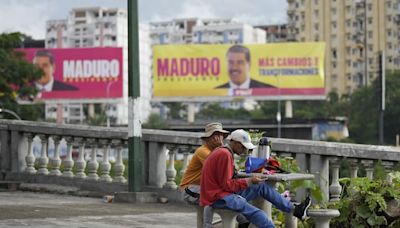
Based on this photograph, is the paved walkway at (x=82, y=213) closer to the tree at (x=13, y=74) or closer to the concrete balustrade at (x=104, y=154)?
the concrete balustrade at (x=104, y=154)

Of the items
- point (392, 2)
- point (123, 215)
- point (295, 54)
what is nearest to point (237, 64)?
point (295, 54)

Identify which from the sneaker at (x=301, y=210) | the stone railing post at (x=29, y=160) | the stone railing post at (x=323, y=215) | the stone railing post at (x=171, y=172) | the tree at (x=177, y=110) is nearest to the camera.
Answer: the stone railing post at (x=323, y=215)

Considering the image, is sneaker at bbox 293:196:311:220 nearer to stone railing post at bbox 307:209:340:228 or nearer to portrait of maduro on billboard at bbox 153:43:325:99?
stone railing post at bbox 307:209:340:228

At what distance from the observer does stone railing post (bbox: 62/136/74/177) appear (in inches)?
606

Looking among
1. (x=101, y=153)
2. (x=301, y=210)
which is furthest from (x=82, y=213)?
(x=301, y=210)

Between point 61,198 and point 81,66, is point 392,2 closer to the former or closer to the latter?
point 81,66

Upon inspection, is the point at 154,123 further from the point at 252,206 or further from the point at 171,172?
the point at 252,206

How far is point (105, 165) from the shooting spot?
15.1 m

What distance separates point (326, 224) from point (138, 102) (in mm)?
6139

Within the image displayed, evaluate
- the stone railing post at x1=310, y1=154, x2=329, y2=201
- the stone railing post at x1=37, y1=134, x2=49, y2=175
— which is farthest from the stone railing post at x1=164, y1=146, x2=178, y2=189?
the stone railing post at x1=310, y1=154, x2=329, y2=201

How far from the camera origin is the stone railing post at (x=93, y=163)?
1516 cm

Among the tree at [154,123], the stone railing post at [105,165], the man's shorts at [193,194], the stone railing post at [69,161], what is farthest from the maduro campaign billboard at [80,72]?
the man's shorts at [193,194]

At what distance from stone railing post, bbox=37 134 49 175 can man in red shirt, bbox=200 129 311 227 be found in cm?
746

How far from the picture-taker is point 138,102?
14.1 meters
